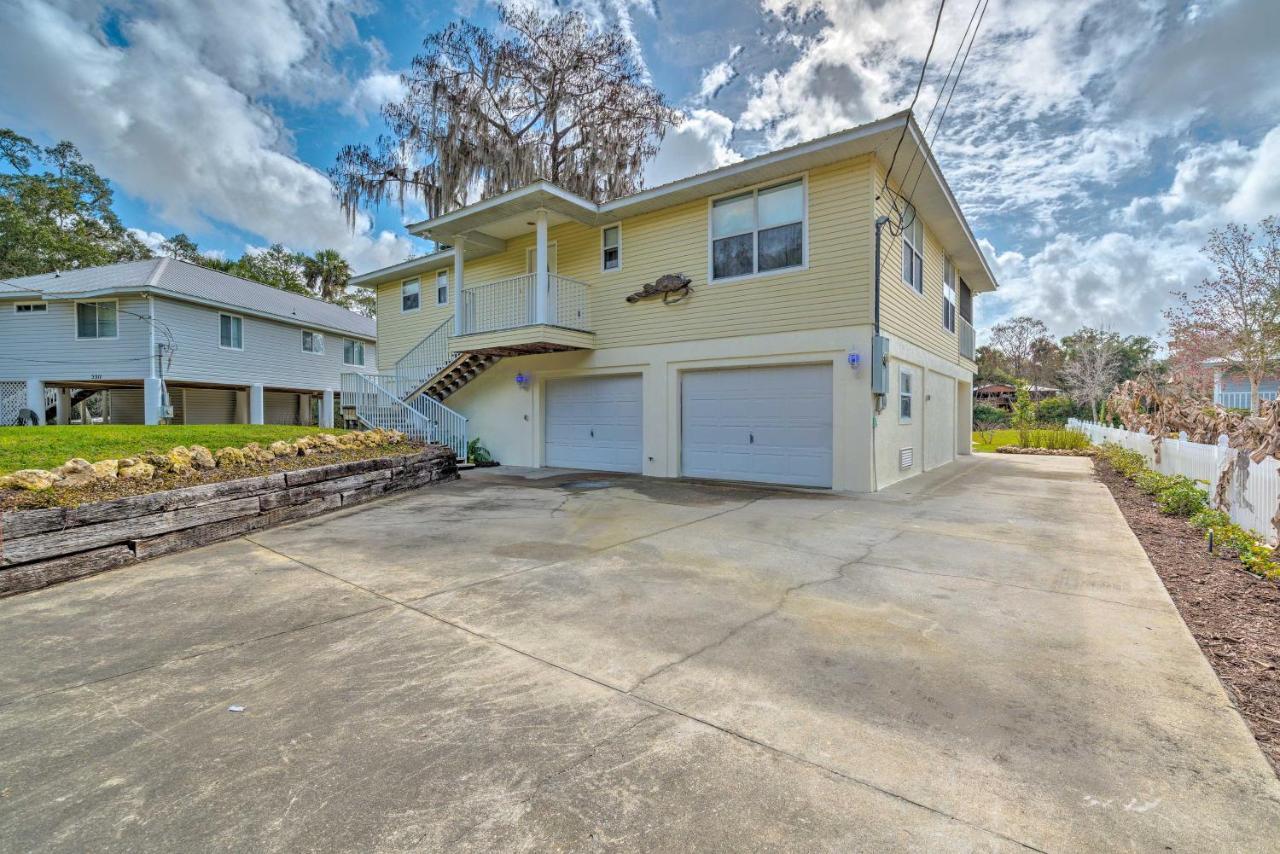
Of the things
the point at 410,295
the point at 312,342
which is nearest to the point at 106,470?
the point at 410,295

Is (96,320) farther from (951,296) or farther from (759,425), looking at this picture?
(951,296)

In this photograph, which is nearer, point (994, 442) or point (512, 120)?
point (512, 120)

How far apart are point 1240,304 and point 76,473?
1122 inches

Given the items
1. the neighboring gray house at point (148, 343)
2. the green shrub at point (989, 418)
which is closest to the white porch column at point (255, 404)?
the neighboring gray house at point (148, 343)

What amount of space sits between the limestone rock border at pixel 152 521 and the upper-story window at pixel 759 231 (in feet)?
23.4

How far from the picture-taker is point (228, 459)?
680 cm

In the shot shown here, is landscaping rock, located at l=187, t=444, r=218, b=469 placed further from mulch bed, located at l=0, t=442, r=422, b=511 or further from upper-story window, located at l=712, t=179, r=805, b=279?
upper-story window, located at l=712, t=179, r=805, b=279

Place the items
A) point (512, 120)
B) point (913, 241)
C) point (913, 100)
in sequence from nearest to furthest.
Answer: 1. point (913, 100)
2. point (913, 241)
3. point (512, 120)

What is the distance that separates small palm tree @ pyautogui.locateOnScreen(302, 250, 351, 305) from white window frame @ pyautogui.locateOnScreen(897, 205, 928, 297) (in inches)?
1214

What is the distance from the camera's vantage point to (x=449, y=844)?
1.71 m

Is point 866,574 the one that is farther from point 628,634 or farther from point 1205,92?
point 1205,92

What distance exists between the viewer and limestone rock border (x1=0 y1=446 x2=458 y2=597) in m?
4.30

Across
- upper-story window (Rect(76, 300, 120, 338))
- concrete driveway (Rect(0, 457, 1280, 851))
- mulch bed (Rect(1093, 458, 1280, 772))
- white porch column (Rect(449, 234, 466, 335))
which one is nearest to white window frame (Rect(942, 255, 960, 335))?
mulch bed (Rect(1093, 458, 1280, 772))

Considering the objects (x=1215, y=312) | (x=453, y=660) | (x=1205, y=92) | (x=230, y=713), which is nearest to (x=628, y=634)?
(x=453, y=660)
